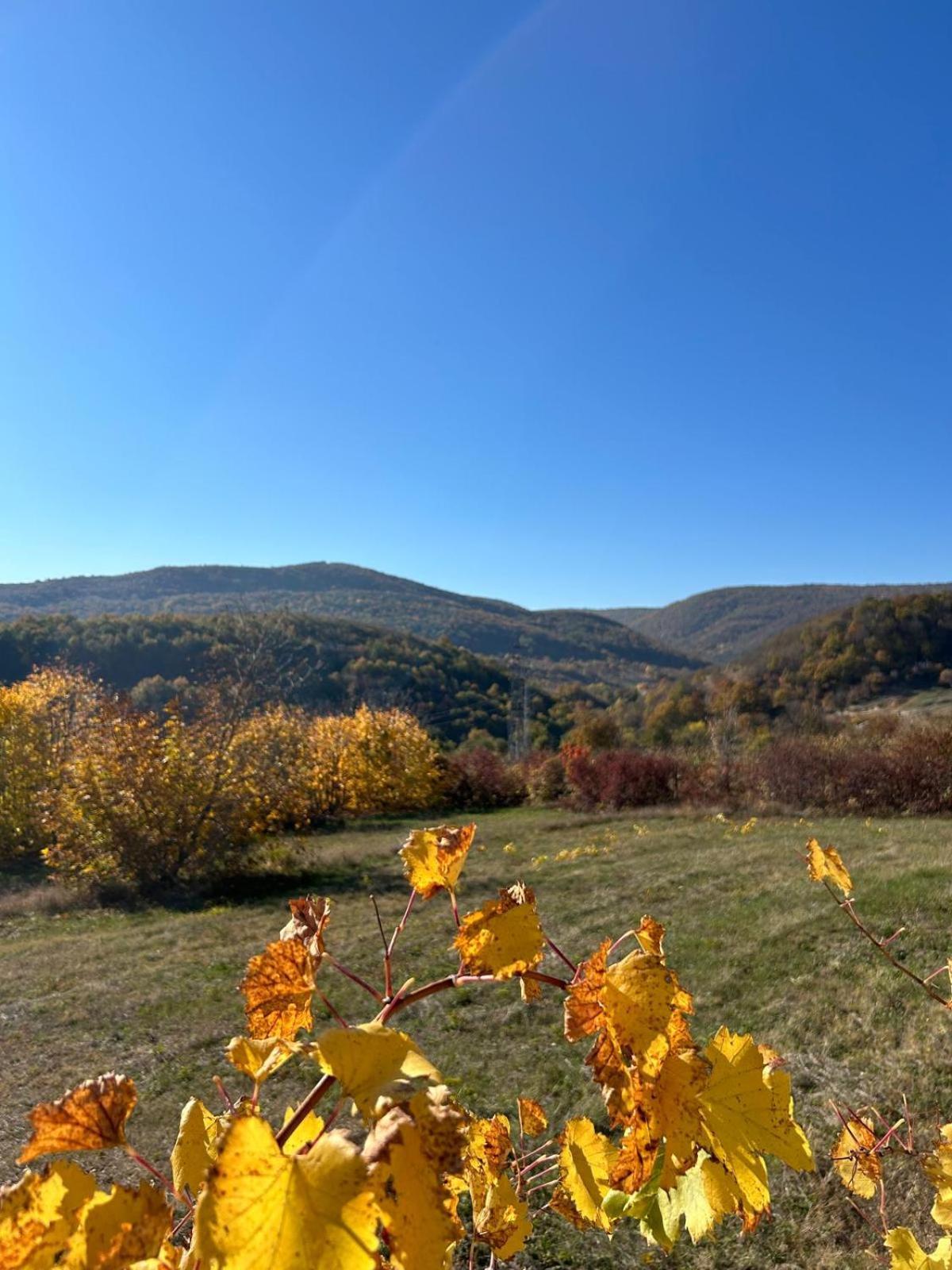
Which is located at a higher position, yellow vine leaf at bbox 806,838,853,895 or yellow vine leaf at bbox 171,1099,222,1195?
yellow vine leaf at bbox 806,838,853,895

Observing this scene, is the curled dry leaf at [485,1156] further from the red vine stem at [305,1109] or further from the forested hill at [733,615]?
the forested hill at [733,615]

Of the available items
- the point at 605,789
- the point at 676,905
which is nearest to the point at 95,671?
the point at 605,789

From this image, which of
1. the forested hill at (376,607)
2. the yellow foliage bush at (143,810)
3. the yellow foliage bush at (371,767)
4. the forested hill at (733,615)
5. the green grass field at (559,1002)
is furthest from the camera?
the forested hill at (733,615)

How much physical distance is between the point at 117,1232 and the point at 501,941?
0.20 meters

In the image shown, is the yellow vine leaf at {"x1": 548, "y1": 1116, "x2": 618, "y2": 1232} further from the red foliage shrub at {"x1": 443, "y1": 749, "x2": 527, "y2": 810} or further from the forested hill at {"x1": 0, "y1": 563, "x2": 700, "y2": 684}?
the forested hill at {"x1": 0, "y1": 563, "x2": 700, "y2": 684}

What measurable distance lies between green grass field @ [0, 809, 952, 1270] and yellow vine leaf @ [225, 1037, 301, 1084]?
1083mm

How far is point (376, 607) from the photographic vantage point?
7400 cm

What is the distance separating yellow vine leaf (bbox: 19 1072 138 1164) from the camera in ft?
1.18

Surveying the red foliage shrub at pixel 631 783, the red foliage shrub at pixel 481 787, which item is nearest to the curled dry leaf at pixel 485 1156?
the red foliage shrub at pixel 631 783

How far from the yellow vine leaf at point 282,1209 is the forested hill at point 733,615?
70.7 metres

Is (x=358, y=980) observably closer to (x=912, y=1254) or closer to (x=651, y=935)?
(x=651, y=935)

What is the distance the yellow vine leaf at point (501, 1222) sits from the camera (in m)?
0.68

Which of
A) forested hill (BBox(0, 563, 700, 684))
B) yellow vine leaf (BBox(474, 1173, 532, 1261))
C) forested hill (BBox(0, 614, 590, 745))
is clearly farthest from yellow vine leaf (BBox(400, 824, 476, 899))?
forested hill (BBox(0, 563, 700, 684))

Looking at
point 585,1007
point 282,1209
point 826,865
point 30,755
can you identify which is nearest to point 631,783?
point 30,755
